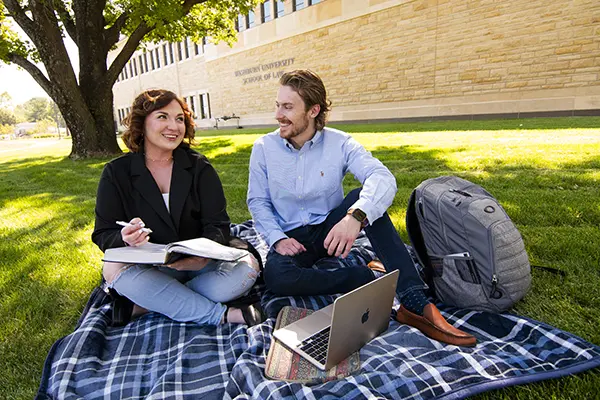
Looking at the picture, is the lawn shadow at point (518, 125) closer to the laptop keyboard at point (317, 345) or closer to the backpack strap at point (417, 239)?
the backpack strap at point (417, 239)

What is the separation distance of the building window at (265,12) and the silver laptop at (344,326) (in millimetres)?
25245

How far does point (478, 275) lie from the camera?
6.85ft

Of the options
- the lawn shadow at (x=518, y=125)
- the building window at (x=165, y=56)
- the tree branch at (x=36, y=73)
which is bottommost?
the lawn shadow at (x=518, y=125)

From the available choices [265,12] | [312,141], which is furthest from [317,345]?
[265,12]

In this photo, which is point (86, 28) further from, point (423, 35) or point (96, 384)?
point (423, 35)

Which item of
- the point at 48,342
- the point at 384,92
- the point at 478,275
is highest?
the point at 384,92

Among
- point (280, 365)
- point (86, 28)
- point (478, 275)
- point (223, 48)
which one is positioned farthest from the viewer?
point (223, 48)

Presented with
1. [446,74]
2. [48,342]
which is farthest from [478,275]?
[446,74]

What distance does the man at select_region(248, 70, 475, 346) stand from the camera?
2.22 m

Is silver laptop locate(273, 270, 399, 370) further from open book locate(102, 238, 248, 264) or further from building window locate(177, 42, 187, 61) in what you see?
building window locate(177, 42, 187, 61)

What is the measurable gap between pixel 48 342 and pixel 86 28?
10.3 meters

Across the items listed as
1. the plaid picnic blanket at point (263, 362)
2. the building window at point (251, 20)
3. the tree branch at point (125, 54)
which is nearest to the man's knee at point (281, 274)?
the plaid picnic blanket at point (263, 362)

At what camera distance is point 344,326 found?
1.61 metres

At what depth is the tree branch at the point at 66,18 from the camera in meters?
10.1
